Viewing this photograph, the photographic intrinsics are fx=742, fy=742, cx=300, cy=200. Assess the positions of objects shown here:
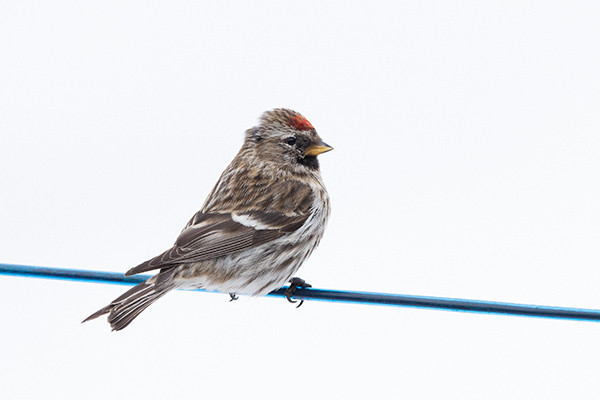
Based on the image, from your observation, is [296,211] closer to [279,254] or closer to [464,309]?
[279,254]

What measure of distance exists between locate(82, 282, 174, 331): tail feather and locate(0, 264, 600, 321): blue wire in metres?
0.16

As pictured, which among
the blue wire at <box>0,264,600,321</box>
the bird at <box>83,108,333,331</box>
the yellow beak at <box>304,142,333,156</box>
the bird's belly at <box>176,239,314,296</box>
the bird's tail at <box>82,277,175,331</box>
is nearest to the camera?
the blue wire at <box>0,264,600,321</box>

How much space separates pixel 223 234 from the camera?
3289 millimetres

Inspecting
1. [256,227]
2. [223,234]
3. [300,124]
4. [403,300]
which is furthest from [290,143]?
[403,300]

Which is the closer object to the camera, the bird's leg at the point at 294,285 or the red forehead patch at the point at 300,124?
the bird's leg at the point at 294,285

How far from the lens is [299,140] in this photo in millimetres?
3842

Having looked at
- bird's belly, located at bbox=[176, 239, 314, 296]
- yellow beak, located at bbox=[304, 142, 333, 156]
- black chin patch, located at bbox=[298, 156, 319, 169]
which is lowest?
bird's belly, located at bbox=[176, 239, 314, 296]

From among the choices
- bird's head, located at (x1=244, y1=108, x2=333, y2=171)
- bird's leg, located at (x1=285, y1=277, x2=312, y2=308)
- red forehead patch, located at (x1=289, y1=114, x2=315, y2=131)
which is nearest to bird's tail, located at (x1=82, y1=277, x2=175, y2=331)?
bird's leg, located at (x1=285, y1=277, x2=312, y2=308)

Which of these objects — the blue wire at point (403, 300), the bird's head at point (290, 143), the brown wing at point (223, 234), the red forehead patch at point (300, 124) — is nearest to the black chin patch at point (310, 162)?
the bird's head at point (290, 143)

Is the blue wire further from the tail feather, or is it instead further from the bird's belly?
the bird's belly

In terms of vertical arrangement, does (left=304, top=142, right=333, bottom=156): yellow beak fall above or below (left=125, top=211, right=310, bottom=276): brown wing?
above

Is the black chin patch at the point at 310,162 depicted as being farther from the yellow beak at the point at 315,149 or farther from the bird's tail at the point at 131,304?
the bird's tail at the point at 131,304

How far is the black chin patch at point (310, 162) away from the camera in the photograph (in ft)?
12.6

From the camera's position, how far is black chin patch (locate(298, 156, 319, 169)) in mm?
3855
